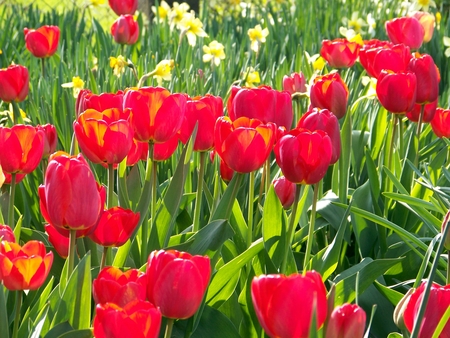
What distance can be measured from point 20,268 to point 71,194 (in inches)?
4.0

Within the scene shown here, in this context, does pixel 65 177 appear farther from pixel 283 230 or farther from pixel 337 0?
pixel 337 0

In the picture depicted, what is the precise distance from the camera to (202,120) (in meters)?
1.19

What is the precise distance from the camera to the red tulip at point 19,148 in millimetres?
1077

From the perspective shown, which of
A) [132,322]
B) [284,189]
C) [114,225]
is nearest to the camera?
[132,322]

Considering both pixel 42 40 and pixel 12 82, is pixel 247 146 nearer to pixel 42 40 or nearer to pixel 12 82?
pixel 12 82

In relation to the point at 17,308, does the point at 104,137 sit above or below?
above

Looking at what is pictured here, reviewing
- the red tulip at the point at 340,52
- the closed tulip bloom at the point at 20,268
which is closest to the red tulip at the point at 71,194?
the closed tulip bloom at the point at 20,268

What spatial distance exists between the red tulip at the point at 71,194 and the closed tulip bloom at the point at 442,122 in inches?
39.4

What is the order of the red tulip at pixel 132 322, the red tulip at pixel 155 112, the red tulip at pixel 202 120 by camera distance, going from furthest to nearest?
1. the red tulip at pixel 202 120
2. the red tulip at pixel 155 112
3. the red tulip at pixel 132 322

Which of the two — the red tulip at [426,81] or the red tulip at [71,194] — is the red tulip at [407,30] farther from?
the red tulip at [71,194]

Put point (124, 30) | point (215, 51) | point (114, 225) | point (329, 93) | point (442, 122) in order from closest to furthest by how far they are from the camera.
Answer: point (114, 225), point (329, 93), point (442, 122), point (215, 51), point (124, 30)

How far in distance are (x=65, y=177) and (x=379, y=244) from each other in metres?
0.84

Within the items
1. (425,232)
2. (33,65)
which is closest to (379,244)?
(425,232)

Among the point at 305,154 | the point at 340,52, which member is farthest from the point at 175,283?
the point at 340,52
